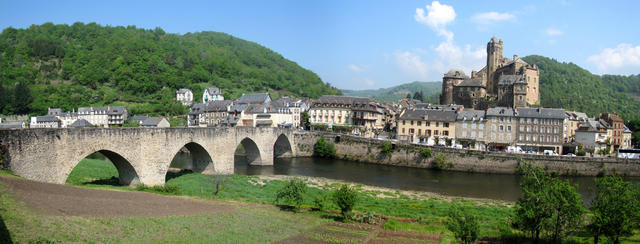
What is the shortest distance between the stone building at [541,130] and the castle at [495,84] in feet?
32.8

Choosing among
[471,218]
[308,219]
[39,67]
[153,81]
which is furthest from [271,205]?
[39,67]

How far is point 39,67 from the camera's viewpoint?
4852 inches

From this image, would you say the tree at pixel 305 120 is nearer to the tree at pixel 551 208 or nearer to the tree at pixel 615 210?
the tree at pixel 551 208

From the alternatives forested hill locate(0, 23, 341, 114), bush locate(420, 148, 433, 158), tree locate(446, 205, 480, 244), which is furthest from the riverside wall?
forested hill locate(0, 23, 341, 114)

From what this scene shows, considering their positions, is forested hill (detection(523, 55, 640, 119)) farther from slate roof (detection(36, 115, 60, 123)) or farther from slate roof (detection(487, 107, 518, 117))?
slate roof (detection(36, 115, 60, 123))

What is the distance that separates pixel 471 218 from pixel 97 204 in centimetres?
1898

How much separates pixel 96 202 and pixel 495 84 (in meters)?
76.2

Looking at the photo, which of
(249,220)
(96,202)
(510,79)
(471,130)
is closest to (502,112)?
(471,130)

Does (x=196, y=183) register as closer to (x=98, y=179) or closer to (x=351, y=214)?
(x=98, y=179)

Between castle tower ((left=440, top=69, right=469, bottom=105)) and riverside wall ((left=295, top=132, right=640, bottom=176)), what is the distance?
29.5 metres

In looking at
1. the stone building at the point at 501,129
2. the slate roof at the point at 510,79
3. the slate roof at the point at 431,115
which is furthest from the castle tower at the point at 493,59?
the slate roof at the point at 431,115

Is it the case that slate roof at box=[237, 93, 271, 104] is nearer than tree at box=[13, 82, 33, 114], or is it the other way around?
slate roof at box=[237, 93, 271, 104]

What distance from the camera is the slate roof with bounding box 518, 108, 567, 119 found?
58.7m

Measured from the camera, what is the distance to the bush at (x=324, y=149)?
63.2 m
